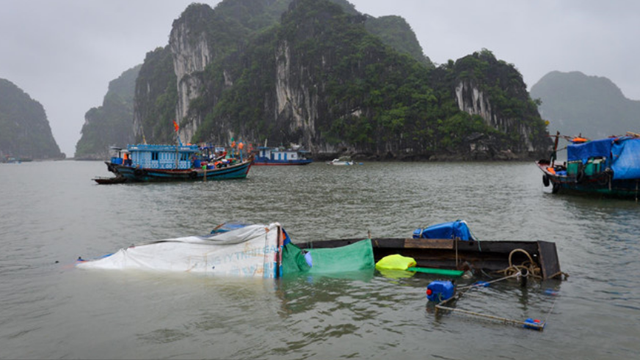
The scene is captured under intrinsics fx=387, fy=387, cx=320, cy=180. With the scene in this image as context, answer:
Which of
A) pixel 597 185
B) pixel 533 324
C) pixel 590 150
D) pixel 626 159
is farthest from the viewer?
pixel 590 150

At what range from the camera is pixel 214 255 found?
887 cm

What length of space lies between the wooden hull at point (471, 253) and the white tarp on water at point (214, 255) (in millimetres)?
2724

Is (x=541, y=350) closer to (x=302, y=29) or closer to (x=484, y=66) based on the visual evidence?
(x=484, y=66)

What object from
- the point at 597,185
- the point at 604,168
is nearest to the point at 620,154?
the point at 604,168

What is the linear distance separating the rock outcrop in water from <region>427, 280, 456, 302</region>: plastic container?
80531 millimetres

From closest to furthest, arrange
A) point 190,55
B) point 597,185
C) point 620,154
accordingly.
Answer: point 620,154 → point 597,185 → point 190,55

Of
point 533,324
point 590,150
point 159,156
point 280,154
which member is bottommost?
point 533,324

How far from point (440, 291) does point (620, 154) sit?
1963 cm

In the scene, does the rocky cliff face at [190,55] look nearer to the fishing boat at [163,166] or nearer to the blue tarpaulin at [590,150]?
the fishing boat at [163,166]

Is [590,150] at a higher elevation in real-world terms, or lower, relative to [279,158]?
higher

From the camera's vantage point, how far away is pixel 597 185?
854 inches

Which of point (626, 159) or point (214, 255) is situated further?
point (626, 159)

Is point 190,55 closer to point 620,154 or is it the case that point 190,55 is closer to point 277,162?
point 277,162

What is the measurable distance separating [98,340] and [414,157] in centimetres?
8480
